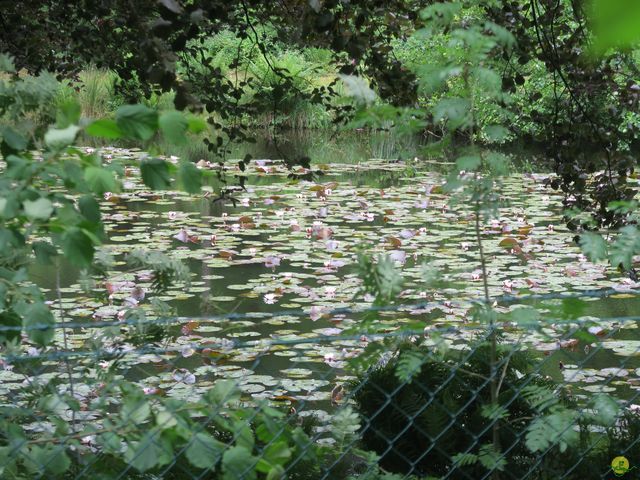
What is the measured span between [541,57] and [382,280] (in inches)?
79.6

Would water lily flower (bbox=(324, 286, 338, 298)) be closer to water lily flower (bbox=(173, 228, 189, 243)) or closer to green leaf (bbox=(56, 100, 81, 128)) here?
water lily flower (bbox=(173, 228, 189, 243))

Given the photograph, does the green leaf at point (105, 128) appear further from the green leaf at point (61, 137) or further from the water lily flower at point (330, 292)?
the water lily flower at point (330, 292)

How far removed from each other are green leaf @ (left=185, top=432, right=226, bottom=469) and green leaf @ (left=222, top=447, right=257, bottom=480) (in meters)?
0.02

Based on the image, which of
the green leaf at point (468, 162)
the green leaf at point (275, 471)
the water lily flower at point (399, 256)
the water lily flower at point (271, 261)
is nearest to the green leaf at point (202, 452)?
the green leaf at point (275, 471)

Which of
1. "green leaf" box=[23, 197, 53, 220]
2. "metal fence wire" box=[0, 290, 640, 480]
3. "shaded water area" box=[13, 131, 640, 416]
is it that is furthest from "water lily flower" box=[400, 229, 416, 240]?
"green leaf" box=[23, 197, 53, 220]

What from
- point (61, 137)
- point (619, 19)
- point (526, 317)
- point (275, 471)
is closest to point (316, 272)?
point (526, 317)

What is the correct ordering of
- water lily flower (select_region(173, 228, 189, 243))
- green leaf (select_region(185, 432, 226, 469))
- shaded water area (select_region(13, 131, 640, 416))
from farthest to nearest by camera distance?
water lily flower (select_region(173, 228, 189, 243))
shaded water area (select_region(13, 131, 640, 416))
green leaf (select_region(185, 432, 226, 469))

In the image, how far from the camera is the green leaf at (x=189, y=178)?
1.52 metres

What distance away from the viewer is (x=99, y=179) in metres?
1.46

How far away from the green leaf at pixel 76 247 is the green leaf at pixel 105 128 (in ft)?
0.52

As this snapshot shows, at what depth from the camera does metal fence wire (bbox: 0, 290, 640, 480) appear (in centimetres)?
155

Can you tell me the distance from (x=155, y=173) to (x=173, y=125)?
103 mm

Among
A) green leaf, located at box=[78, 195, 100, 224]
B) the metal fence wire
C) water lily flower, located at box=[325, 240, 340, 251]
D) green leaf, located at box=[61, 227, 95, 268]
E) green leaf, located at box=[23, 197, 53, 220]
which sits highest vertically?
green leaf, located at box=[23, 197, 53, 220]

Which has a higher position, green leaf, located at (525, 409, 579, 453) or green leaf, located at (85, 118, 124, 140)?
green leaf, located at (85, 118, 124, 140)
